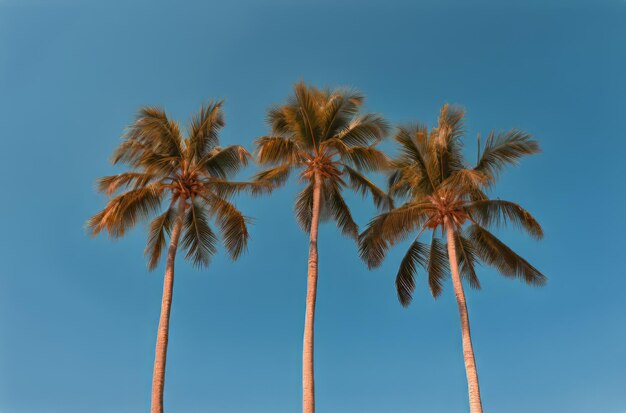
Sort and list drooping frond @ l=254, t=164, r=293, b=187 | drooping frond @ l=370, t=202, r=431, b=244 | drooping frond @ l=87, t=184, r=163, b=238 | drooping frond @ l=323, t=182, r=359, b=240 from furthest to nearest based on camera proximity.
→ drooping frond @ l=323, t=182, r=359, b=240 → drooping frond @ l=254, t=164, r=293, b=187 → drooping frond @ l=370, t=202, r=431, b=244 → drooping frond @ l=87, t=184, r=163, b=238

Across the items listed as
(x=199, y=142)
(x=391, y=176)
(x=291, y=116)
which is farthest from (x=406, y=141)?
(x=199, y=142)

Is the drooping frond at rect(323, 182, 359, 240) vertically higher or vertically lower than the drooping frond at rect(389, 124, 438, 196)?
lower

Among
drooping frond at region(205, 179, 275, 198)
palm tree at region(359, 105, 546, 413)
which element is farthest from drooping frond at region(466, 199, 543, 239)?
drooping frond at region(205, 179, 275, 198)

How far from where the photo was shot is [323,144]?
21.1 m

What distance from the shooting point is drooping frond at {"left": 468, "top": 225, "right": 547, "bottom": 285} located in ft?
65.7

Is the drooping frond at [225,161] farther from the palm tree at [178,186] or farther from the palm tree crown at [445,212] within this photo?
the palm tree crown at [445,212]

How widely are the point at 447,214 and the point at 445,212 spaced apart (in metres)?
0.12

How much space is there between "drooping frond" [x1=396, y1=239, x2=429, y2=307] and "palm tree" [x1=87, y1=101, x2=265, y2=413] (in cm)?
709

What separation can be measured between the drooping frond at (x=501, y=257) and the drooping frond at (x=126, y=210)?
1374 cm

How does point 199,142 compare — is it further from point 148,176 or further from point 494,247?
point 494,247

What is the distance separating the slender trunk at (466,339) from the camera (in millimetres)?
16578

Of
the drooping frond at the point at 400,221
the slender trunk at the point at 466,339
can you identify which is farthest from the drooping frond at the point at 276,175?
the slender trunk at the point at 466,339

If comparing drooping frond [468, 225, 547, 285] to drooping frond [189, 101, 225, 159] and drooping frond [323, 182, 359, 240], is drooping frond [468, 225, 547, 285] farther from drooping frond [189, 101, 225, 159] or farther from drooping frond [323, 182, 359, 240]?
drooping frond [189, 101, 225, 159]

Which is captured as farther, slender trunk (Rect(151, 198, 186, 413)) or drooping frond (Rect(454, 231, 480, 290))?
drooping frond (Rect(454, 231, 480, 290))
